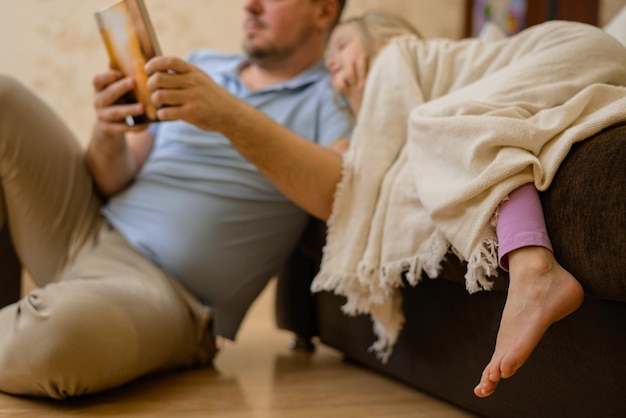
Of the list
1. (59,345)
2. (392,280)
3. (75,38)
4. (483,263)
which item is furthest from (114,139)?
(75,38)

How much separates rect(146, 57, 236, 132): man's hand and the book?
6 centimetres

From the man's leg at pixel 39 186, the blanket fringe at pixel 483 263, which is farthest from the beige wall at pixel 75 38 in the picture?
the blanket fringe at pixel 483 263

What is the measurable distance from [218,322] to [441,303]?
0.50 metres

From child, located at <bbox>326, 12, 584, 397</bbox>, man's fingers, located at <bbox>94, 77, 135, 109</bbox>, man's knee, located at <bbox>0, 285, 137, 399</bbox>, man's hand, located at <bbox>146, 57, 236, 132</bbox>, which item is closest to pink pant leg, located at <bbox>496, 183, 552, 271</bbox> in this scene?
child, located at <bbox>326, 12, 584, 397</bbox>

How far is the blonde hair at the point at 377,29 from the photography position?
54.7 inches

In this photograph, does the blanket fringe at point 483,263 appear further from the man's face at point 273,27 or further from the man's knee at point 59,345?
the man's face at point 273,27

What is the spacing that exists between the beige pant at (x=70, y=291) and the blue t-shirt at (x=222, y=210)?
4 centimetres

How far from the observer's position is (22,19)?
2.41 m

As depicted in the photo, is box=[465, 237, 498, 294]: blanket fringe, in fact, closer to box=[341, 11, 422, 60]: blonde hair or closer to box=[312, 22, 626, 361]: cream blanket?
box=[312, 22, 626, 361]: cream blanket

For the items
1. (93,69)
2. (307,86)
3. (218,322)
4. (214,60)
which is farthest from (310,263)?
(93,69)

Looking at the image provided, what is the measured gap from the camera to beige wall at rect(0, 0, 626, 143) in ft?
7.91

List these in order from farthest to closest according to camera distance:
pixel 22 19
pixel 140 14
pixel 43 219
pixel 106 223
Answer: pixel 22 19 < pixel 106 223 < pixel 43 219 < pixel 140 14

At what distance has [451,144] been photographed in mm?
970

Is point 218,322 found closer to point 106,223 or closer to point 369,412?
point 106,223
